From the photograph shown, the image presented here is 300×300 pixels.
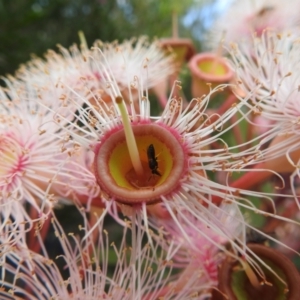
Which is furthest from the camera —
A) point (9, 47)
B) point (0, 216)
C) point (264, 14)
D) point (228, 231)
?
point (9, 47)

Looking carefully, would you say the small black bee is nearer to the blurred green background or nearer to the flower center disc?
the flower center disc

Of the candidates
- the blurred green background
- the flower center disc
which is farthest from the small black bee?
the blurred green background

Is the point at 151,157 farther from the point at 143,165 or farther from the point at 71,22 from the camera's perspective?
the point at 71,22

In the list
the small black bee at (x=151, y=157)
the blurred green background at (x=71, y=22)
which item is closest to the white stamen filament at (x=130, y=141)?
the small black bee at (x=151, y=157)

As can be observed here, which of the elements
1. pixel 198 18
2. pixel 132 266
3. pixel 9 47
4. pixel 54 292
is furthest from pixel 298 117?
pixel 198 18

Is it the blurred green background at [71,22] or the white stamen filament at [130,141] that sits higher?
the blurred green background at [71,22]

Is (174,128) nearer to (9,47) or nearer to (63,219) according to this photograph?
(63,219)

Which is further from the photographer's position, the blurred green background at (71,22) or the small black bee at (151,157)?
the blurred green background at (71,22)

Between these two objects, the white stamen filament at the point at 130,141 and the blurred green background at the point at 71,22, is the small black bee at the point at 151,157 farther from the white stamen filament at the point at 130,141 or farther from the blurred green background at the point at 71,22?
the blurred green background at the point at 71,22
